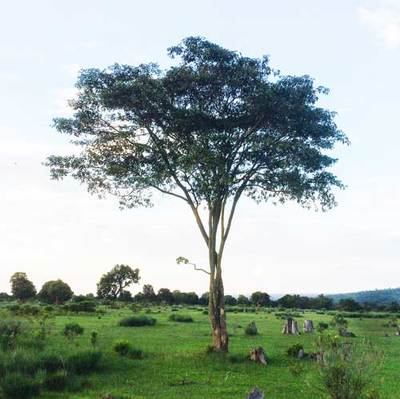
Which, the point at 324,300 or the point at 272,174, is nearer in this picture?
the point at 272,174

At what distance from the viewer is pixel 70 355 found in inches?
897

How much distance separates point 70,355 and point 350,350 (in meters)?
12.5

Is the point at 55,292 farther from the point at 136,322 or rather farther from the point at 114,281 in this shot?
the point at 136,322

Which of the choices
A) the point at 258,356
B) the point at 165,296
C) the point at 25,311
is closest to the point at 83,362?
the point at 258,356

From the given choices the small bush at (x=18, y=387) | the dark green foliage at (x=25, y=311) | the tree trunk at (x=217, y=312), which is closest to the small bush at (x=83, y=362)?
the small bush at (x=18, y=387)

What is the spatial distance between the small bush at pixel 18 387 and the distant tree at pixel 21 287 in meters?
106

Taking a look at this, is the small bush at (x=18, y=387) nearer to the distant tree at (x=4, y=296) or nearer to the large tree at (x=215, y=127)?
the large tree at (x=215, y=127)

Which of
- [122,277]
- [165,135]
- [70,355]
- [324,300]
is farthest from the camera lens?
[122,277]

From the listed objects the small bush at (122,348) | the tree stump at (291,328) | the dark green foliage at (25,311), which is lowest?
the small bush at (122,348)

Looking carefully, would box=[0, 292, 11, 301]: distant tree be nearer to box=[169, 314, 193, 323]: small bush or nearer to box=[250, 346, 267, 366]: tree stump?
box=[169, 314, 193, 323]: small bush

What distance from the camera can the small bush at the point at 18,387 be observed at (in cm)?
1781

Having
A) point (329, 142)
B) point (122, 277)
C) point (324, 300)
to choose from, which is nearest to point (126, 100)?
point (329, 142)

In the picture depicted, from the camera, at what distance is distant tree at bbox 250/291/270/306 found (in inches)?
4622

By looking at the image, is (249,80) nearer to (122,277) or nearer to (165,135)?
(165,135)
